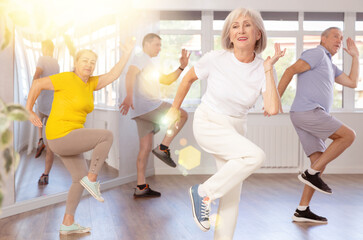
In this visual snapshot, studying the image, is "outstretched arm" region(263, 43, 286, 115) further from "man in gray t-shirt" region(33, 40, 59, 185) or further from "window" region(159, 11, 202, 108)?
"window" region(159, 11, 202, 108)

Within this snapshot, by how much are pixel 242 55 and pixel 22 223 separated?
2.24 metres

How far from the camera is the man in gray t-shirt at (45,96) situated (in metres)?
3.75

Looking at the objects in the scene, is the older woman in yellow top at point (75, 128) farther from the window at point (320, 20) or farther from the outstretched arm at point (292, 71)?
the window at point (320, 20)

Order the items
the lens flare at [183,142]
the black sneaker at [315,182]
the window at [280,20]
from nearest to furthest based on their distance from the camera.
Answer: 1. the black sneaker at [315,182]
2. the lens flare at [183,142]
3. the window at [280,20]

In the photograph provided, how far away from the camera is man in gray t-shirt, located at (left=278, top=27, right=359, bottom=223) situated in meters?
3.38

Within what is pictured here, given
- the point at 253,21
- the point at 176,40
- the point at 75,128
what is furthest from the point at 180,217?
the point at 176,40

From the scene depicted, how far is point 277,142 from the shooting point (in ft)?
20.5

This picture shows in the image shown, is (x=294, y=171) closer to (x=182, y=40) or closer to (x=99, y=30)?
(x=182, y=40)

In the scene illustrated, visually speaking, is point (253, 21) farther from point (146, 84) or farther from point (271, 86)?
point (146, 84)

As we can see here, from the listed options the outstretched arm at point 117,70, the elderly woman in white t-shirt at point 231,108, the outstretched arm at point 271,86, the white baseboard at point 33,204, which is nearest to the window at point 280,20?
the white baseboard at point 33,204

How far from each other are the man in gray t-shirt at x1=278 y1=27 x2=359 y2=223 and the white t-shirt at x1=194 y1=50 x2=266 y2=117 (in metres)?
1.19

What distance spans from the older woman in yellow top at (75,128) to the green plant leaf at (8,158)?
6.71ft

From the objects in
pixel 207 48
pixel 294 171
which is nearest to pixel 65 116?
pixel 207 48

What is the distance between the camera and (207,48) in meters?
6.36
